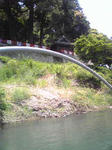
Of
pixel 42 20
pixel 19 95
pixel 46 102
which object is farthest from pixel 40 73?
pixel 42 20

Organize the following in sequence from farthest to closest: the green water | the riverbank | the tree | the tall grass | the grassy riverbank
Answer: the tree, the tall grass, the grassy riverbank, the riverbank, the green water

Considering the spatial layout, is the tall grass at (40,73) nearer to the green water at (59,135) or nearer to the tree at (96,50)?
the tree at (96,50)

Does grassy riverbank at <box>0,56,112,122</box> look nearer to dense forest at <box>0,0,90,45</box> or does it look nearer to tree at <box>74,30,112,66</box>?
tree at <box>74,30,112,66</box>

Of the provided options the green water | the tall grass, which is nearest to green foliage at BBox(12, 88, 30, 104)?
the green water

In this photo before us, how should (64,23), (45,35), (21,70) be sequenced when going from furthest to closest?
(45,35) → (64,23) → (21,70)

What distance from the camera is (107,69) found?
857 inches

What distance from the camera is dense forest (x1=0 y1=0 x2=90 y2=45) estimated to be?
2733 centimetres

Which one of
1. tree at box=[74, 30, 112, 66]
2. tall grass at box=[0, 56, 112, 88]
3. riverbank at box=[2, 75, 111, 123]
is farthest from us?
tree at box=[74, 30, 112, 66]

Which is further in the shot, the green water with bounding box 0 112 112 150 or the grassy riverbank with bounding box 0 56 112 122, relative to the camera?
the grassy riverbank with bounding box 0 56 112 122

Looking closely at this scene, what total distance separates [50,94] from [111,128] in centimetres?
522

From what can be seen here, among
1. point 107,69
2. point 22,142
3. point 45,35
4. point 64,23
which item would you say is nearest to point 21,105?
point 22,142

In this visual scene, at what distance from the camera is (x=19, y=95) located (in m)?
12.9

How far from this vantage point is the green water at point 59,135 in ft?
25.4

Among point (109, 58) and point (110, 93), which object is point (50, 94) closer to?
point (110, 93)
